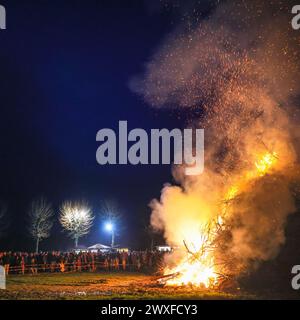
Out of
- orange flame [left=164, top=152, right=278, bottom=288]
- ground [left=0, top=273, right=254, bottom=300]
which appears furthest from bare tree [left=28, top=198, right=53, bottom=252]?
orange flame [left=164, top=152, right=278, bottom=288]

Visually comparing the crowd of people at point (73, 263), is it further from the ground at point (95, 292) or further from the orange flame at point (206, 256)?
the orange flame at point (206, 256)

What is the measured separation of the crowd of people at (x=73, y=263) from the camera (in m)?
27.8

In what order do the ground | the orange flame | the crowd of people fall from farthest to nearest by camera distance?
the crowd of people → the orange flame → the ground

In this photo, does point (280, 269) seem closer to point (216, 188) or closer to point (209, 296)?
point (209, 296)

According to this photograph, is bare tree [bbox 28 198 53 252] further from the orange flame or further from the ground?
the orange flame

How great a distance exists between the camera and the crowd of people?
2780 cm

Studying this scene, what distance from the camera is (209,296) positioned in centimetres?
1634

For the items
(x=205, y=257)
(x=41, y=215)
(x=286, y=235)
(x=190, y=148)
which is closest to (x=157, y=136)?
(x=190, y=148)

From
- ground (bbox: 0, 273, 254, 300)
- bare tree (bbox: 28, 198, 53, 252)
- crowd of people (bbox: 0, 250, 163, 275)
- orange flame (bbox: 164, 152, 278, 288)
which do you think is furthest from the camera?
bare tree (bbox: 28, 198, 53, 252)

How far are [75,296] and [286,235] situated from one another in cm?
881

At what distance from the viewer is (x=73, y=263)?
29.4 metres

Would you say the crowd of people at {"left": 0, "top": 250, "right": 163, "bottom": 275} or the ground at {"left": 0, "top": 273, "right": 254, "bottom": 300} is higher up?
the crowd of people at {"left": 0, "top": 250, "right": 163, "bottom": 275}

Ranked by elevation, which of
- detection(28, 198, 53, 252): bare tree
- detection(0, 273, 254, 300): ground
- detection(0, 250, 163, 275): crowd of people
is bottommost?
detection(0, 273, 254, 300): ground

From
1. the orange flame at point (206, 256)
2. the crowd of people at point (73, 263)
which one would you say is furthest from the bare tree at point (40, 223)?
the orange flame at point (206, 256)
